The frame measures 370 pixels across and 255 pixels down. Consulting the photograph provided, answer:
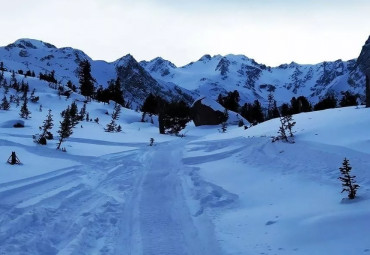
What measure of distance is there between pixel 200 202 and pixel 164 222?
83.4 inches

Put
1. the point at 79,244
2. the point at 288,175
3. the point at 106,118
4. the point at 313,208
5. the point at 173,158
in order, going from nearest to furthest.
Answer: the point at 79,244
the point at 313,208
the point at 288,175
the point at 173,158
the point at 106,118

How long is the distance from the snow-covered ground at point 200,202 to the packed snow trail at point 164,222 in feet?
0.08

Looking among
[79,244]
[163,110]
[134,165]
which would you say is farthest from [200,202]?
[163,110]

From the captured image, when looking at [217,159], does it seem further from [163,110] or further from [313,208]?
[163,110]

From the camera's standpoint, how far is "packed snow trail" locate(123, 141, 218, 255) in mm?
7180

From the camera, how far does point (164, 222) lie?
342 inches

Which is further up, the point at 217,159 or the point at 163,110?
the point at 163,110

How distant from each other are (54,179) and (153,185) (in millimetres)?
3348

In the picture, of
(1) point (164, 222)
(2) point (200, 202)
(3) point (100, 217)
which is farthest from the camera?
(2) point (200, 202)

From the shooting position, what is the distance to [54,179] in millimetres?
12828

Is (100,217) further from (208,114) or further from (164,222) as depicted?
(208,114)

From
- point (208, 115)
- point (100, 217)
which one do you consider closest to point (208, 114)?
point (208, 115)

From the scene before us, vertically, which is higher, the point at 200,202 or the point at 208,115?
the point at 208,115

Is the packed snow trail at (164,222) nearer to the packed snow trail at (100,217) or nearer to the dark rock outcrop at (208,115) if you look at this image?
the packed snow trail at (100,217)
